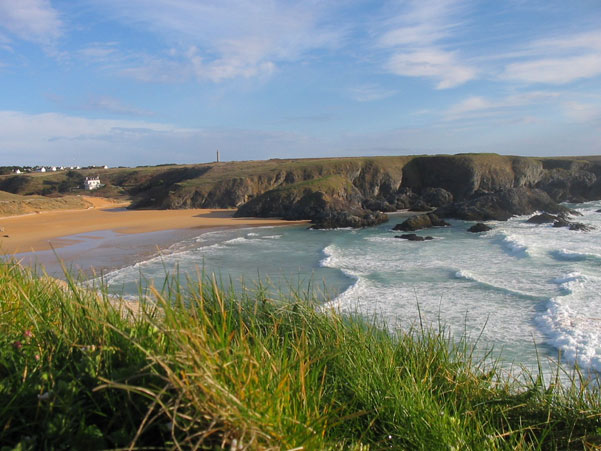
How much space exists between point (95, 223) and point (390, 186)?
30.2 meters

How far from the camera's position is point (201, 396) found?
1.92 meters

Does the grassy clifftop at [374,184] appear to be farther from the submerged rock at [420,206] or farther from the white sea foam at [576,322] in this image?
the white sea foam at [576,322]

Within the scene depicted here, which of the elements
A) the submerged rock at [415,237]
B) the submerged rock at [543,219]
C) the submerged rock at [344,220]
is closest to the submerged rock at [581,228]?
the submerged rock at [543,219]

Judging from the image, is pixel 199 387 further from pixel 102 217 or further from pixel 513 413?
pixel 102 217

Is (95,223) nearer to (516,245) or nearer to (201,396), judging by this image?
(516,245)

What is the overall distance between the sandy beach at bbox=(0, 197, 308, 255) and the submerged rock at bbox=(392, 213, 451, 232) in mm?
9403

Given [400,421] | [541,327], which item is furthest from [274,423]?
[541,327]

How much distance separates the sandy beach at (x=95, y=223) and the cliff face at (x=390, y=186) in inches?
126

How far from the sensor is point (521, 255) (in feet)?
62.7

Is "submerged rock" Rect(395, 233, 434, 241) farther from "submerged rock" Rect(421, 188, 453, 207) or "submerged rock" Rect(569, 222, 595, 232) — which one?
"submerged rock" Rect(421, 188, 453, 207)

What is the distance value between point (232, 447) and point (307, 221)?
114 ft

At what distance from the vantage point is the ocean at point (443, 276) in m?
8.94

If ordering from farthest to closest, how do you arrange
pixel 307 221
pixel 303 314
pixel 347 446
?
pixel 307 221, pixel 303 314, pixel 347 446

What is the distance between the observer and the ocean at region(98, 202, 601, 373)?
8938 mm
